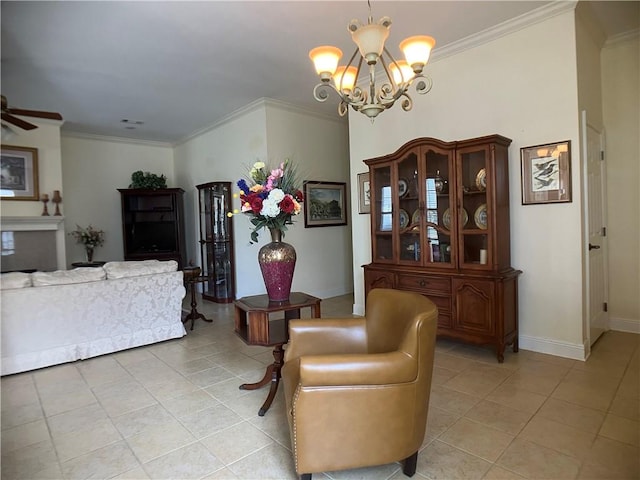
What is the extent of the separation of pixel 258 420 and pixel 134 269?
2216 mm

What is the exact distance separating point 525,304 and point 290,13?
10.7 ft

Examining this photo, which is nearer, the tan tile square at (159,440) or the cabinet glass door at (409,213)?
the tan tile square at (159,440)

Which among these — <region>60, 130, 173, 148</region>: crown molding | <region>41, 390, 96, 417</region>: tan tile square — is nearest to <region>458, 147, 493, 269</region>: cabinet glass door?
<region>41, 390, 96, 417</region>: tan tile square

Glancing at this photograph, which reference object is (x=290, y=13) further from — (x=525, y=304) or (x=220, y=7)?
(x=525, y=304)

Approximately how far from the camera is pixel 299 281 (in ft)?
18.3

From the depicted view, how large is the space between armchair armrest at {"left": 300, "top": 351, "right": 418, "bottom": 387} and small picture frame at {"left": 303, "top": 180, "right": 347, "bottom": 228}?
4.13 metres

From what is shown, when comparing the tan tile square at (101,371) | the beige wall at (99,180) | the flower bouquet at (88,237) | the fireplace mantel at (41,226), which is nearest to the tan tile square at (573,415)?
the tan tile square at (101,371)

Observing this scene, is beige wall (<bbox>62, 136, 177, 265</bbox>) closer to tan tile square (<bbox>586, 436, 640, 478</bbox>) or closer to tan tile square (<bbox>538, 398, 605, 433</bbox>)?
tan tile square (<bbox>538, 398, 605, 433</bbox>)

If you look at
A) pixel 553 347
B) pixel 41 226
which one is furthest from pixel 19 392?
pixel 553 347

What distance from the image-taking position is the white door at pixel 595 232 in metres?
3.24

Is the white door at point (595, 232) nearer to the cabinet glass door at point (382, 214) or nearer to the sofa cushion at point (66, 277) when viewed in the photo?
the cabinet glass door at point (382, 214)

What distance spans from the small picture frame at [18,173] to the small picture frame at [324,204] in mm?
4029

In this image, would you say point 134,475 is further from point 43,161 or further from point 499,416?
point 43,161

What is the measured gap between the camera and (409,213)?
12.3 ft
